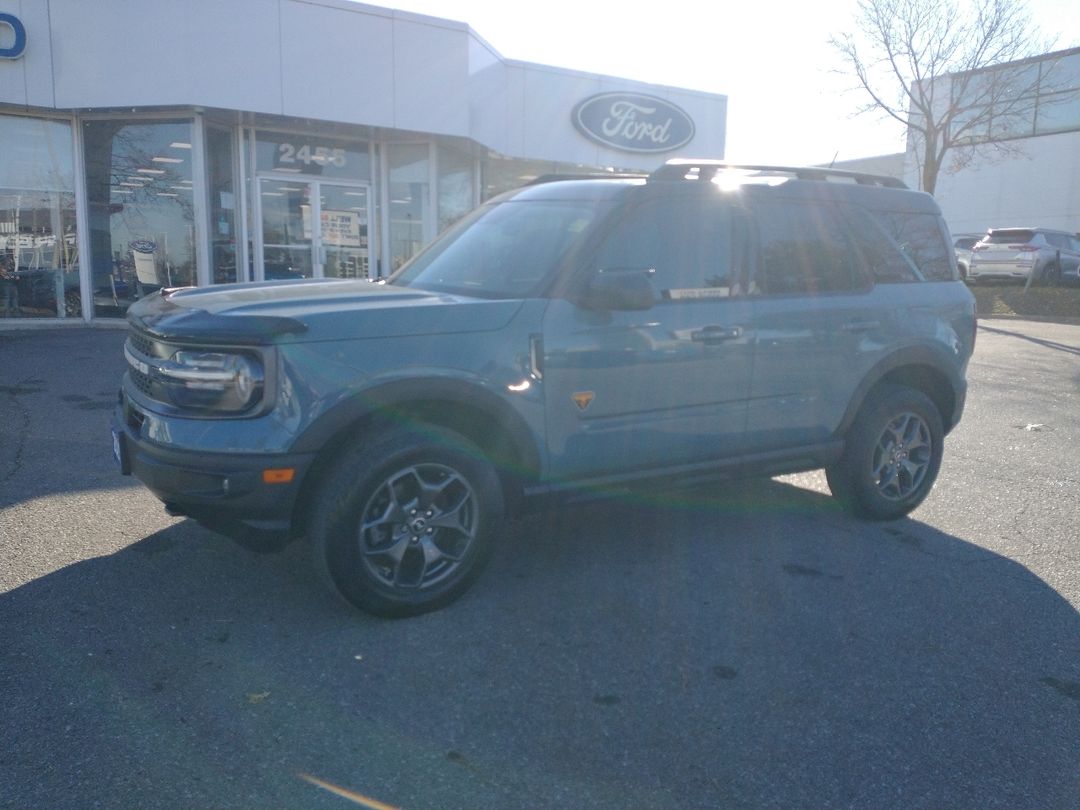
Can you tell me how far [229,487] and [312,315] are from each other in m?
0.74

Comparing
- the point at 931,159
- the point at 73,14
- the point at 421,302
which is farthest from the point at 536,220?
the point at 931,159

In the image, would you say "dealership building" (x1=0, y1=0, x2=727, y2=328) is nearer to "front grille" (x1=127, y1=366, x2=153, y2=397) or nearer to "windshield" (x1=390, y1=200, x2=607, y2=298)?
"windshield" (x1=390, y1=200, x2=607, y2=298)

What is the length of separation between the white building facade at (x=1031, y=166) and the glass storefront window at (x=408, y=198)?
21.9m


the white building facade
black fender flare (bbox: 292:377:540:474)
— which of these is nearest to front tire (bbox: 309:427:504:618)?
black fender flare (bbox: 292:377:540:474)

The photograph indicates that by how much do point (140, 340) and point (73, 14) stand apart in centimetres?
1141

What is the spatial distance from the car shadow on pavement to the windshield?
1.41 metres

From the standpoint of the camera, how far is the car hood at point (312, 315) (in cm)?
357

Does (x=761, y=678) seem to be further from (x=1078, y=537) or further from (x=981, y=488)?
(x=981, y=488)

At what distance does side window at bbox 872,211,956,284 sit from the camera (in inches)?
217

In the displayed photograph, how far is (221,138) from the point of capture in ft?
48.0

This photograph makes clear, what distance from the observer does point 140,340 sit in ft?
13.4

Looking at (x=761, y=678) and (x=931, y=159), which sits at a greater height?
(x=931, y=159)

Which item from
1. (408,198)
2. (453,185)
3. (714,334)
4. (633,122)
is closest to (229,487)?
(714,334)

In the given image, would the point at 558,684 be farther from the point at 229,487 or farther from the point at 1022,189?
the point at 1022,189
